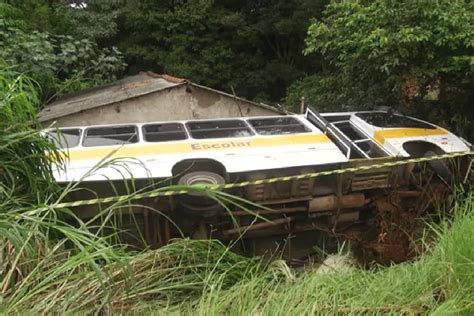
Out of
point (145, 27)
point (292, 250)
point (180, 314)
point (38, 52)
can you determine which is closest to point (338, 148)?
point (292, 250)

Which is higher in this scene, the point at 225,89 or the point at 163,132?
the point at 163,132

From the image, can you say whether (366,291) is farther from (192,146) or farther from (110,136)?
(110,136)

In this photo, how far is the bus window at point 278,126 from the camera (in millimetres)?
6071

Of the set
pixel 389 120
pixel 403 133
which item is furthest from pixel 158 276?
pixel 389 120

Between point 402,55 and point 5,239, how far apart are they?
6130 mm

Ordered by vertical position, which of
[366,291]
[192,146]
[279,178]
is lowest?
[279,178]

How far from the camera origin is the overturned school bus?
4.79m

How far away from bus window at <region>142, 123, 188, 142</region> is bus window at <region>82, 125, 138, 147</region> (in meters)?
0.14

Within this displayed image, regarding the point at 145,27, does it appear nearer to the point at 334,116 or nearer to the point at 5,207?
the point at 334,116

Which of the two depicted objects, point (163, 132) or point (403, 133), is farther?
point (403, 133)

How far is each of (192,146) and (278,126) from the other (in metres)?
1.34

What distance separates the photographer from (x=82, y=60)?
11266 millimetres

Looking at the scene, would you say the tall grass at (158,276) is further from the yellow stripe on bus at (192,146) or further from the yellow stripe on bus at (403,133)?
the yellow stripe on bus at (403,133)

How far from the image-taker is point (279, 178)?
4.82 metres
